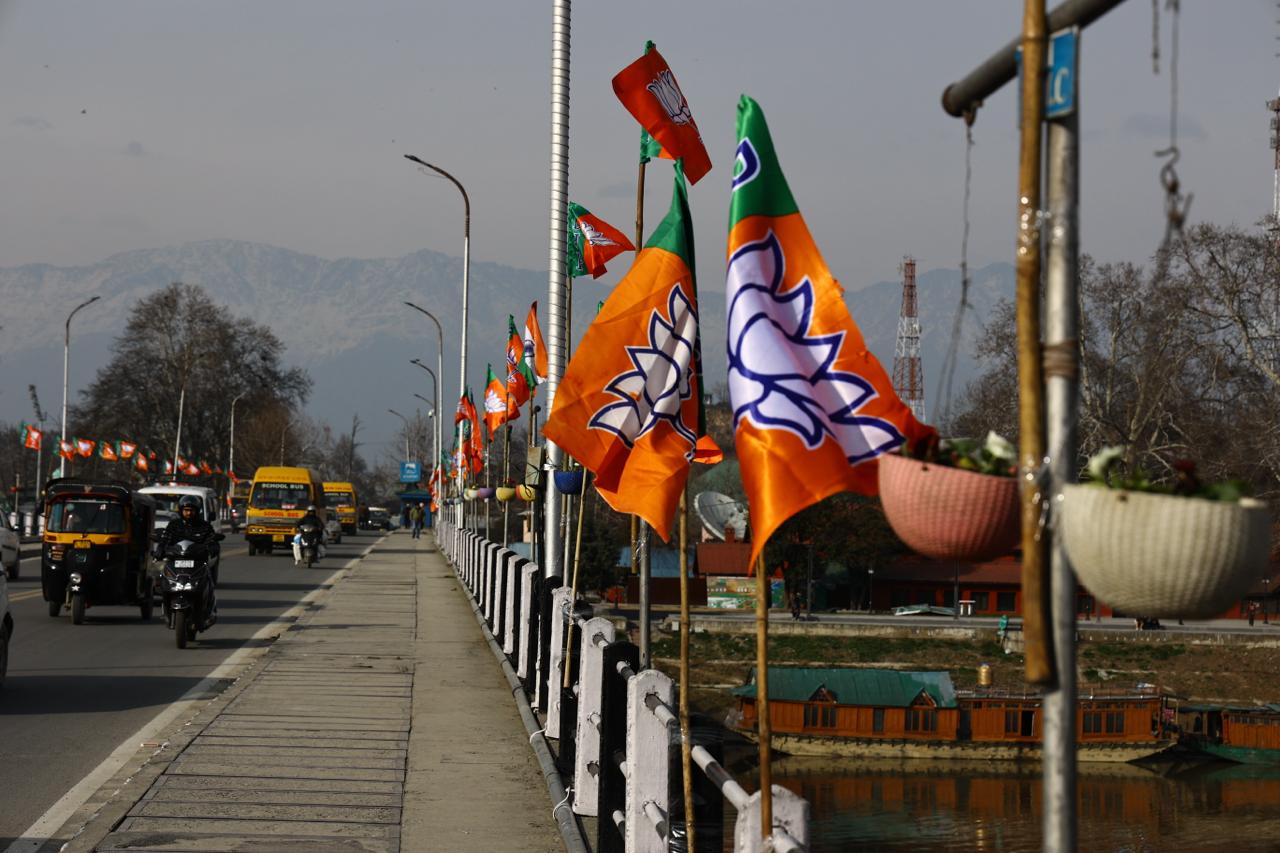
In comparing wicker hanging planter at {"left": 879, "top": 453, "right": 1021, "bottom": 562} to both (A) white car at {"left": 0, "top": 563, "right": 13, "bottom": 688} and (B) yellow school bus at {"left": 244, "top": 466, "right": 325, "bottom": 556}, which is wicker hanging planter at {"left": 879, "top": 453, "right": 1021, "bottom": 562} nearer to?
(A) white car at {"left": 0, "top": 563, "right": 13, "bottom": 688}

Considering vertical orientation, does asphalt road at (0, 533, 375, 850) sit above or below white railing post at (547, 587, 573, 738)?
below

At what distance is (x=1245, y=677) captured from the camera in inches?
2357

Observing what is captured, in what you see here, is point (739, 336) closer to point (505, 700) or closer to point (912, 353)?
point (505, 700)

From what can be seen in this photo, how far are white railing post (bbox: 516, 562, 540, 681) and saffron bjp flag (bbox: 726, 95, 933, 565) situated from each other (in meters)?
9.20

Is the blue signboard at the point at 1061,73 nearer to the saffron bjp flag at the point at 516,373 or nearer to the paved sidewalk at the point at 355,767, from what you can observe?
the paved sidewalk at the point at 355,767

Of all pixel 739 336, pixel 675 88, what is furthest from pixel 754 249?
pixel 675 88

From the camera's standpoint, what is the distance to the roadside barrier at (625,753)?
525cm

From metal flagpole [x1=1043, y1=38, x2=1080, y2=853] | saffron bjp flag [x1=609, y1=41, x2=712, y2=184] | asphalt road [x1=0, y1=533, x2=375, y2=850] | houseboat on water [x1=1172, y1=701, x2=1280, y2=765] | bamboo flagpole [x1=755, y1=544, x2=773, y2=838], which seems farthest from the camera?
houseboat on water [x1=1172, y1=701, x2=1280, y2=765]

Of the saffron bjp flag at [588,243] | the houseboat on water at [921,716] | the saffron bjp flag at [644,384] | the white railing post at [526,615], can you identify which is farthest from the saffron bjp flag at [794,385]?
the houseboat on water at [921,716]

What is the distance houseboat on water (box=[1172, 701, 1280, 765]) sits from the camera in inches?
2208

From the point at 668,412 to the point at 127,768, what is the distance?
4780mm

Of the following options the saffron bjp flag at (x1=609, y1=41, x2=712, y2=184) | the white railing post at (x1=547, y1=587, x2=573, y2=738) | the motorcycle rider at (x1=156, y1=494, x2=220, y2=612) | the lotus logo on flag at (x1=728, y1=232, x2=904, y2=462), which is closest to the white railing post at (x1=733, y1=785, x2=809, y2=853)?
the lotus logo on flag at (x1=728, y1=232, x2=904, y2=462)

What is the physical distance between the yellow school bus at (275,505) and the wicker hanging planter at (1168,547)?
5272cm

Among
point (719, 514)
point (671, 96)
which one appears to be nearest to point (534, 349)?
point (671, 96)
